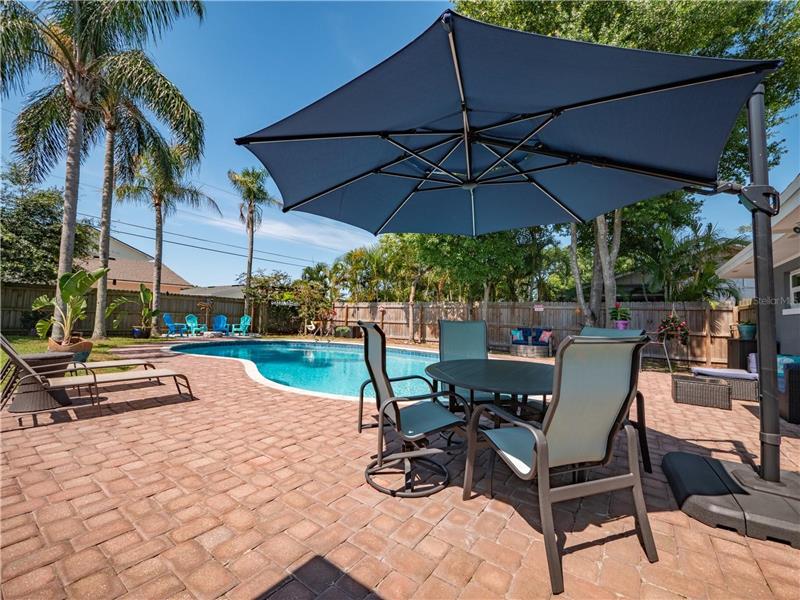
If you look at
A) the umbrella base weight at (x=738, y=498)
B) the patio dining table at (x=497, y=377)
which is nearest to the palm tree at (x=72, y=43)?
the patio dining table at (x=497, y=377)

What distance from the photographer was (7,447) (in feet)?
10.1

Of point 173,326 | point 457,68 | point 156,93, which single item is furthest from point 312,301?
point 457,68

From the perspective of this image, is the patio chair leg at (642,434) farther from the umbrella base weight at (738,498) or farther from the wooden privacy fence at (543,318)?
the wooden privacy fence at (543,318)

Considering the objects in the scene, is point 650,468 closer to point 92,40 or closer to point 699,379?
point 699,379

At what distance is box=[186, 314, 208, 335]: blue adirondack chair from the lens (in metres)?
16.5

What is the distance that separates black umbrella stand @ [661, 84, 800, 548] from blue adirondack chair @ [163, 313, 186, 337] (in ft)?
61.7

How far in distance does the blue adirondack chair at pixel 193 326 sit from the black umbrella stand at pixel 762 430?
61.0ft

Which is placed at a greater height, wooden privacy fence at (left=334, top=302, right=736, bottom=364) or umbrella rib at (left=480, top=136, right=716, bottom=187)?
umbrella rib at (left=480, top=136, right=716, bottom=187)

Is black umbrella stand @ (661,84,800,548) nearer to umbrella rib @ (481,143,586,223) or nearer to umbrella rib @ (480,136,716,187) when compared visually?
umbrella rib @ (480,136,716,187)

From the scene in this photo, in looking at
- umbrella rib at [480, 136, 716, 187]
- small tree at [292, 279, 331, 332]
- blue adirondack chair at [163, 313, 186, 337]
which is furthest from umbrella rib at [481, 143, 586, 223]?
blue adirondack chair at [163, 313, 186, 337]

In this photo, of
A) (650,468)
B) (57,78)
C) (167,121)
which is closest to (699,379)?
(650,468)

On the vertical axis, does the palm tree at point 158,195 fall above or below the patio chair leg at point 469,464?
above

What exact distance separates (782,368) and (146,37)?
14583 mm

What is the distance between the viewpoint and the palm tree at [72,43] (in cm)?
746
